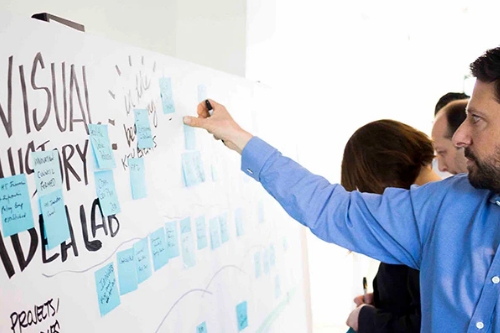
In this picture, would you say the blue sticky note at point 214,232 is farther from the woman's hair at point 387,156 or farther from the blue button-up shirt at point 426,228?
the woman's hair at point 387,156

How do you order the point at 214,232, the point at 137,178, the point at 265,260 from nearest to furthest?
the point at 137,178
the point at 214,232
the point at 265,260

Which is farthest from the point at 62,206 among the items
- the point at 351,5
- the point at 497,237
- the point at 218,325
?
the point at 351,5

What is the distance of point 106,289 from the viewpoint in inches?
44.2

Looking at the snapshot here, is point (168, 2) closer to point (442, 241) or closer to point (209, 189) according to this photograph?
point (209, 189)

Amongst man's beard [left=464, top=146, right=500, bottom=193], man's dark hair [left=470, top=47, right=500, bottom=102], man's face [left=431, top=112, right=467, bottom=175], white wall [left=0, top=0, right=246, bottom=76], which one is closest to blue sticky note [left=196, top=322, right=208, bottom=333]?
man's beard [left=464, top=146, right=500, bottom=193]

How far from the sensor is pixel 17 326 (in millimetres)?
906

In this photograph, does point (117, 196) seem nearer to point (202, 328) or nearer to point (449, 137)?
point (202, 328)

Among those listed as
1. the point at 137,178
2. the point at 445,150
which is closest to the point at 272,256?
the point at 445,150

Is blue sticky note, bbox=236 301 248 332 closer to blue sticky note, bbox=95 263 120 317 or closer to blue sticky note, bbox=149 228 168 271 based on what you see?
blue sticky note, bbox=149 228 168 271

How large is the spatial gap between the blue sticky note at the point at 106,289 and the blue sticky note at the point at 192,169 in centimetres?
37

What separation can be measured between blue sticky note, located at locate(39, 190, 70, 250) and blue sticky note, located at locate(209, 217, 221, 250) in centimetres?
60

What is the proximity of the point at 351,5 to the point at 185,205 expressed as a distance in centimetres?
374

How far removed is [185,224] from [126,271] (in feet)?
0.91

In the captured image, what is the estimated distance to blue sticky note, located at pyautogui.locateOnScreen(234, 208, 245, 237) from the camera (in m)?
1.76
